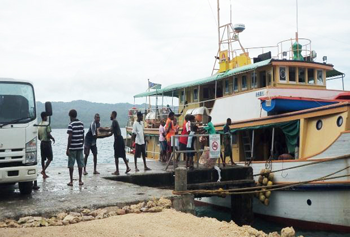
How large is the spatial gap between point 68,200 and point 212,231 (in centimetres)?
319

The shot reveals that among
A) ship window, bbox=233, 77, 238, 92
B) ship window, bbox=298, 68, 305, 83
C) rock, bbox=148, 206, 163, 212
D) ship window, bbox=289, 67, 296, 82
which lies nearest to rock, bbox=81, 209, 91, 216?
rock, bbox=148, 206, 163, 212

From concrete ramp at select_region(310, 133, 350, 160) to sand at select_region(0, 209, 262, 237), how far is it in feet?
18.6

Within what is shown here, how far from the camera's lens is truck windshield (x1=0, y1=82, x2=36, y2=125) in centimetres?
816

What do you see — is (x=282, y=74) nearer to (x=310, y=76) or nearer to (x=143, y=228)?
(x=310, y=76)

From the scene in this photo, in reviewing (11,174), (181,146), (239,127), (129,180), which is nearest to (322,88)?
(239,127)

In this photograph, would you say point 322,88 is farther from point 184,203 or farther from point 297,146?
point 184,203

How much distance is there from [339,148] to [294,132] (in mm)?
1942

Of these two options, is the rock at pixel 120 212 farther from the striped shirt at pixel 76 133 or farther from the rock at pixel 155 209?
the striped shirt at pixel 76 133

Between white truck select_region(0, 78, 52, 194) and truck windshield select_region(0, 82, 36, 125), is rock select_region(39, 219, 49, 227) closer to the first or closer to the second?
white truck select_region(0, 78, 52, 194)

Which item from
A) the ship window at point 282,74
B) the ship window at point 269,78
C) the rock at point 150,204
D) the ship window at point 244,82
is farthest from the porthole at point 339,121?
the rock at point 150,204

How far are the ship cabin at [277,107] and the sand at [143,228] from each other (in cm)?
641

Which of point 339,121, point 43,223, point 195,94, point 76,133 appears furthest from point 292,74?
point 43,223

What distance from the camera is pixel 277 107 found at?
515 inches

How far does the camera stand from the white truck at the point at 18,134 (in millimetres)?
7855
